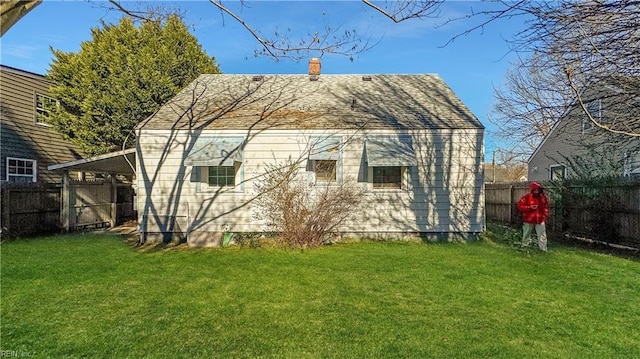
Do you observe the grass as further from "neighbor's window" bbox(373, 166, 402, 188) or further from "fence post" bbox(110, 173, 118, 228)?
"fence post" bbox(110, 173, 118, 228)

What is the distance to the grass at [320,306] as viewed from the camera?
4324 mm

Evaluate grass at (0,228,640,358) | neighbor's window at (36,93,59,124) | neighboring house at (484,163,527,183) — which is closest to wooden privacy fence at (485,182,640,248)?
grass at (0,228,640,358)

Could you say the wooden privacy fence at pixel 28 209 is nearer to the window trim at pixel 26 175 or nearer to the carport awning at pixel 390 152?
the window trim at pixel 26 175

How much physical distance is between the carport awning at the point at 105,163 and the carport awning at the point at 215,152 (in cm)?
198

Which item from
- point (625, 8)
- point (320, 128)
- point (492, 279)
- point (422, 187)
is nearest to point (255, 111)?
point (320, 128)

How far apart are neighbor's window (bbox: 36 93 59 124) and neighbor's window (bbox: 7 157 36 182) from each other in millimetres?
2295

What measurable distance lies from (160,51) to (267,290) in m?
17.5

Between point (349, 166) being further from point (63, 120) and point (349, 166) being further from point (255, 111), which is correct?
point (63, 120)

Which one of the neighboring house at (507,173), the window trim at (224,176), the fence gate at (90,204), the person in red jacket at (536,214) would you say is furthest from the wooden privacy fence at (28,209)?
the neighboring house at (507,173)

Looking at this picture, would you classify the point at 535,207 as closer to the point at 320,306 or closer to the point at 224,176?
the point at 320,306

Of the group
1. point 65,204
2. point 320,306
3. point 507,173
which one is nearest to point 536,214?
point 320,306

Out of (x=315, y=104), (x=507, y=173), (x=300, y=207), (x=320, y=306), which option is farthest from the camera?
(x=507, y=173)

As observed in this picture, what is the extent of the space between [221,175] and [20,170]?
11.0 meters

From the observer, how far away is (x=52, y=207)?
1457cm
